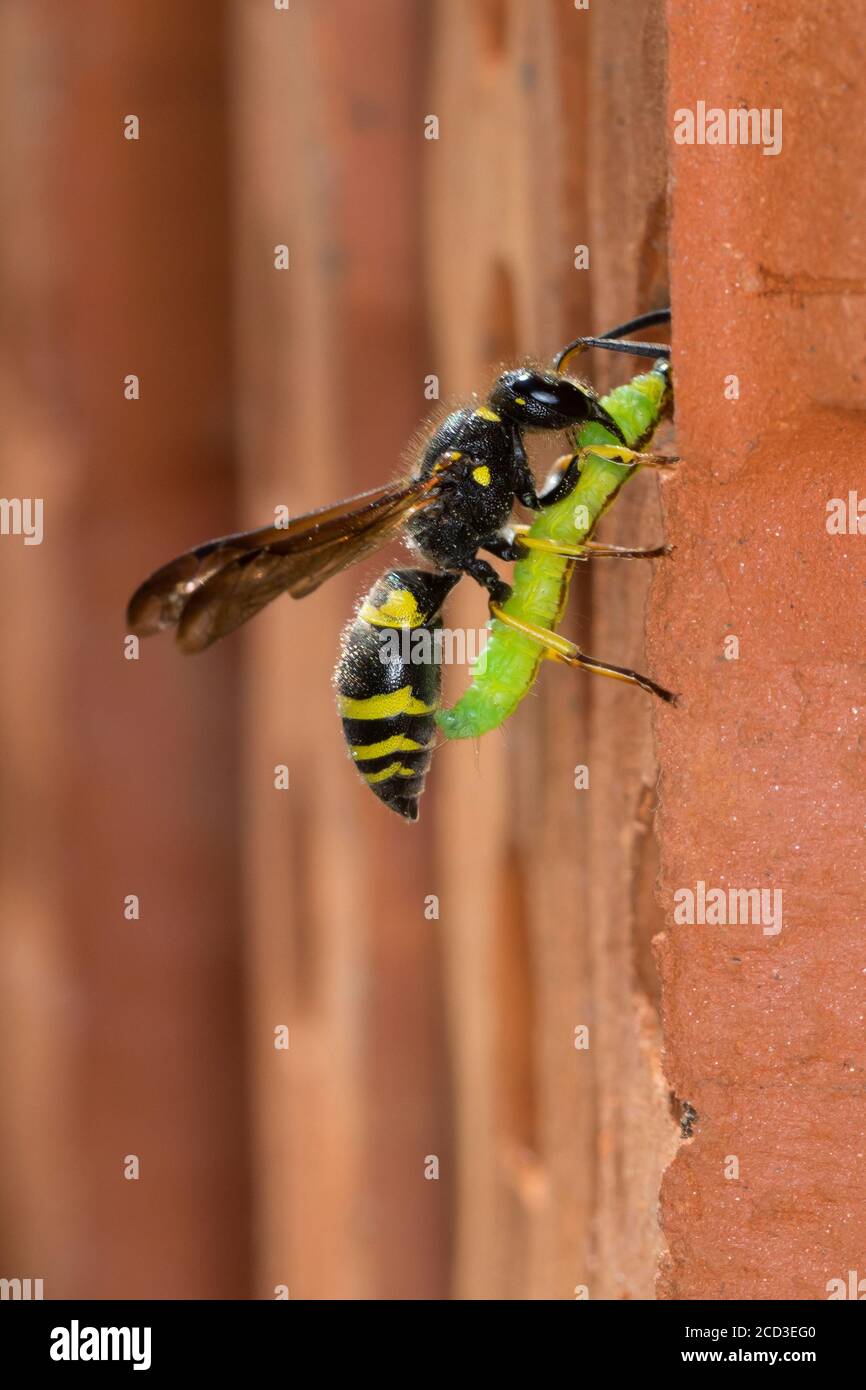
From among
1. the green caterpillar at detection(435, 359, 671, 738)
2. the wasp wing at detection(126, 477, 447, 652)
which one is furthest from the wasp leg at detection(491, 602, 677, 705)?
the wasp wing at detection(126, 477, 447, 652)

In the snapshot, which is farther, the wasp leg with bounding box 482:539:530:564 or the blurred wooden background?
the blurred wooden background

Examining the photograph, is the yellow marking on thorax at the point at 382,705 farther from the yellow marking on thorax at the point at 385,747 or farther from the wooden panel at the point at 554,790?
the wooden panel at the point at 554,790

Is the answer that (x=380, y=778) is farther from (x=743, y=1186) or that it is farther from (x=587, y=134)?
(x=587, y=134)

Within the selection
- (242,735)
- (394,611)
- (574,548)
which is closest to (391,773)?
(394,611)

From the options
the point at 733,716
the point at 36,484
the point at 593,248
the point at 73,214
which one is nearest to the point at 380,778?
the point at 733,716

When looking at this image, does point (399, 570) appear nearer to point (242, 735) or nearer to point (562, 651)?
point (562, 651)

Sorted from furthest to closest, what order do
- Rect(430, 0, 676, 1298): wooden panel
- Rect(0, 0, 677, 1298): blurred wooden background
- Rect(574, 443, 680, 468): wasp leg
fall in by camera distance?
Rect(0, 0, 677, 1298): blurred wooden background → Rect(430, 0, 676, 1298): wooden panel → Rect(574, 443, 680, 468): wasp leg

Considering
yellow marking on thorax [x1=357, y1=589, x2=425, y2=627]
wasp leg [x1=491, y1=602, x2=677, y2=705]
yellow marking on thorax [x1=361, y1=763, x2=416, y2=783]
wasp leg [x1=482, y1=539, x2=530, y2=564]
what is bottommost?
yellow marking on thorax [x1=361, y1=763, x2=416, y2=783]

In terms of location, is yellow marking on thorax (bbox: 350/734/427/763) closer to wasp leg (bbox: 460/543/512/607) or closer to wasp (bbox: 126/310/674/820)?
wasp (bbox: 126/310/674/820)
